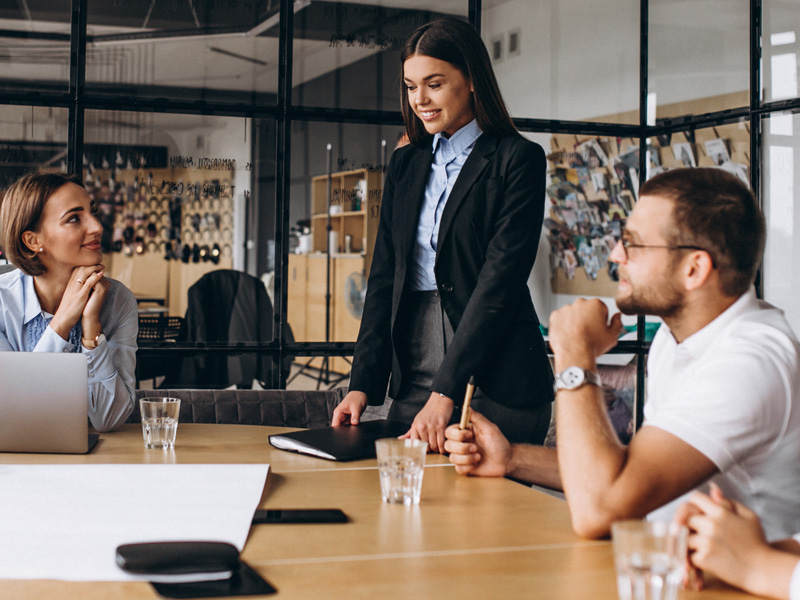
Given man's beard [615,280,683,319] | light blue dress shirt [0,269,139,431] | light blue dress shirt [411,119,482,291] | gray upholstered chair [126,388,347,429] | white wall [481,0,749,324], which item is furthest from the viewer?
white wall [481,0,749,324]

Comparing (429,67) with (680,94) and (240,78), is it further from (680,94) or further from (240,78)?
(680,94)

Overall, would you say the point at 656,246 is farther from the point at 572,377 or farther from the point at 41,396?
the point at 41,396

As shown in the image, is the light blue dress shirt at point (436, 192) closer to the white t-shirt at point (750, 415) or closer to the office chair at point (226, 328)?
the white t-shirt at point (750, 415)

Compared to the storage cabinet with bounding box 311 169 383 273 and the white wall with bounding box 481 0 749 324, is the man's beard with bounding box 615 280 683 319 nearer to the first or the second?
the storage cabinet with bounding box 311 169 383 273

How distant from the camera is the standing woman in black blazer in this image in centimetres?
211

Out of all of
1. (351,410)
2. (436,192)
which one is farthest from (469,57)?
(351,410)

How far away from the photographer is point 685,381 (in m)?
1.28

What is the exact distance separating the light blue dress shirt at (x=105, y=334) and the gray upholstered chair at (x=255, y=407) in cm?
49

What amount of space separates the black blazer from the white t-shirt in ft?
2.56

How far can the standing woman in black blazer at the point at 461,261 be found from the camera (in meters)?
2.11

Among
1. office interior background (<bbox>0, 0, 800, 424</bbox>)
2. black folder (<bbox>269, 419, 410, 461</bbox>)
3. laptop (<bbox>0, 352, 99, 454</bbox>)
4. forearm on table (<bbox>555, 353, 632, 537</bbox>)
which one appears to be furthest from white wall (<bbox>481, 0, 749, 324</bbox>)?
forearm on table (<bbox>555, 353, 632, 537</bbox>)

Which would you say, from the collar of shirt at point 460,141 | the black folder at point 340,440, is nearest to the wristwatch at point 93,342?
the black folder at point 340,440

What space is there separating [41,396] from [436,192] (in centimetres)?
112

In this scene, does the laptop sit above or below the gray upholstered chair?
above
